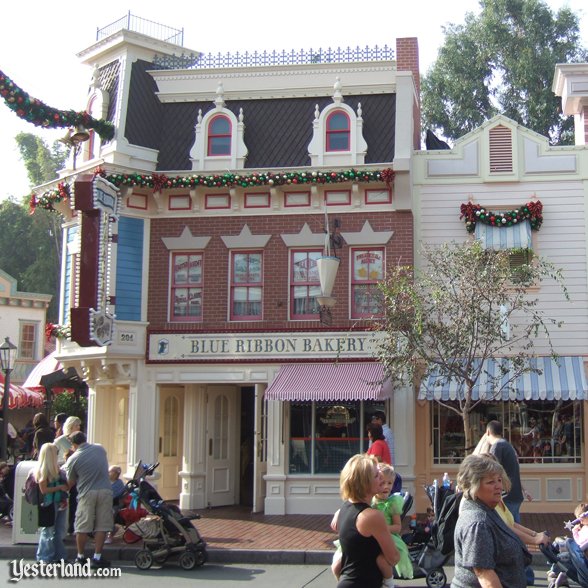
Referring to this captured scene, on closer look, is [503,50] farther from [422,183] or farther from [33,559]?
[33,559]

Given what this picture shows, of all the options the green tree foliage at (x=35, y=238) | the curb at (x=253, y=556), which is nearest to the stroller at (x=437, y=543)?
the curb at (x=253, y=556)

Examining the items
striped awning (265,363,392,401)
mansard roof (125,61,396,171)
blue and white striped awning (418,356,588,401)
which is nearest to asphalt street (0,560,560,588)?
striped awning (265,363,392,401)

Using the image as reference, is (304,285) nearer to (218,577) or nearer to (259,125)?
(259,125)

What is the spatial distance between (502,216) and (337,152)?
11.6 feet

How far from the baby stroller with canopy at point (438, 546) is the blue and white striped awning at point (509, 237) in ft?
23.0

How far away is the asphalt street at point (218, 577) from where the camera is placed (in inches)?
420

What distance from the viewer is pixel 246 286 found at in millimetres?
18062

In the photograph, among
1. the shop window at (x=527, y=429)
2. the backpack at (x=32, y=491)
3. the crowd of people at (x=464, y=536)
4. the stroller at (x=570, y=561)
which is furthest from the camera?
the shop window at (x=527, y=429)

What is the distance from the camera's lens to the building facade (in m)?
17.1

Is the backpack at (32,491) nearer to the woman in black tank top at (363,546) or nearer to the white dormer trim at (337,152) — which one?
the woman in black tank top at (363,546)

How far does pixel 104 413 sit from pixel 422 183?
8163mm

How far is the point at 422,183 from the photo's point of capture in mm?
17797

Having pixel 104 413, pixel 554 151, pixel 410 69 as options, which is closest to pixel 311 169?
pixel 410 69

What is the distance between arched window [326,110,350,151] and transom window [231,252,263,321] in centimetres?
271
